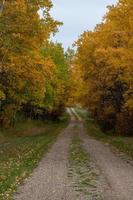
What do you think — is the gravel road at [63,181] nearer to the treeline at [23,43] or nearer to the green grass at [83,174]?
the green grass at [83,174]

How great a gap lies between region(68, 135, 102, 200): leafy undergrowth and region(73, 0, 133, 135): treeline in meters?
15.2

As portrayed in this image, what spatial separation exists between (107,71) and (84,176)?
100ft

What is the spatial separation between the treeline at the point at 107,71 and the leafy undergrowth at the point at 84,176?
15220mm

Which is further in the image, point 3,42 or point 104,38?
point 104,38

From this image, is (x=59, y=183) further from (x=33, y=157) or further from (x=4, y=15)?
(x=4, y=15)

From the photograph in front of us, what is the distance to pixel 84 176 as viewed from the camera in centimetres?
2102

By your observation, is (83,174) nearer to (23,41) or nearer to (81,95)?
(23,41)

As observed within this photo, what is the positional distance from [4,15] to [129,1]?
30.5 feet

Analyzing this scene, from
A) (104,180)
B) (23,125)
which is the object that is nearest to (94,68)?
(23,125)

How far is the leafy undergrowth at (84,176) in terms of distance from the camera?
17094 mm

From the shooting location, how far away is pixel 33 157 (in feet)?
93.8

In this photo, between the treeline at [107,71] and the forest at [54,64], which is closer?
the forest at [54,64]

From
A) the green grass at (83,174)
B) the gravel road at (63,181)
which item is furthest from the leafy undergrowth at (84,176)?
the gravel road at (63,181)

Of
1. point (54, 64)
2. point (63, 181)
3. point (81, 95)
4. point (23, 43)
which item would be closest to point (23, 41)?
point (23, 43)
